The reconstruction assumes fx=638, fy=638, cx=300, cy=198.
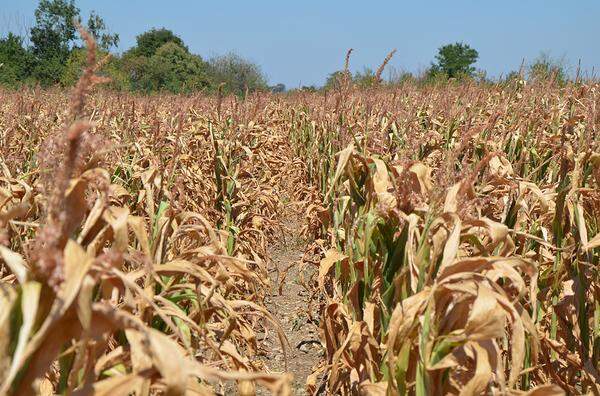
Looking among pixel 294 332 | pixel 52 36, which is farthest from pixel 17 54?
pixel 294 332

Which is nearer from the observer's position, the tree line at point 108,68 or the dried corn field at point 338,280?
the dried corn field at point 338,280

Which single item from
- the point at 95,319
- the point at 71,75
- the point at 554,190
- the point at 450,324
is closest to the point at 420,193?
the point at 450,324

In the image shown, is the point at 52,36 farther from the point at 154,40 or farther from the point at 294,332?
the point at 294,332

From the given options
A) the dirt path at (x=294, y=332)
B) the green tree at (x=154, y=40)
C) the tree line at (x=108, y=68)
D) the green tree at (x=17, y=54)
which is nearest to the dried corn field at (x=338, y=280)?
the dirt path at (x=294, y=332)

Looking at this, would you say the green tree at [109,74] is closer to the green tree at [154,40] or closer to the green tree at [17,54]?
the green tree at [17,54]

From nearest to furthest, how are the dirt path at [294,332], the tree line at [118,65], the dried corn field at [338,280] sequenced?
the dried corn field at [338,280] < the dirt path at [294,332] < the tree line at [118,65]

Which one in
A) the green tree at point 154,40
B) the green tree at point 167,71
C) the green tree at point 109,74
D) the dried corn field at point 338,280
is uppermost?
the green tree at point 154,40

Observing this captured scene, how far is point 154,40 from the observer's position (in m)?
62.1

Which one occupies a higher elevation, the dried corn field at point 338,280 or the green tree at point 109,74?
the green tree at point 109,74

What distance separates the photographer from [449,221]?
204 centimetres

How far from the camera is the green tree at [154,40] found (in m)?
59.8

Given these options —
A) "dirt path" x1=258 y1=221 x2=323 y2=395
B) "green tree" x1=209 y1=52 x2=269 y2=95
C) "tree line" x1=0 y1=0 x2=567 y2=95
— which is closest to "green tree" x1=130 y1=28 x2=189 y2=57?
"tree line" x1=0 y1=0 x2=567 y2=95

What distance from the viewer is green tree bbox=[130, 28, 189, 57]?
5978cm

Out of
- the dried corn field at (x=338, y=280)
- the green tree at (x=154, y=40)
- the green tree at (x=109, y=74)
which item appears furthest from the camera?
the green tree at (x=154, y=40)
